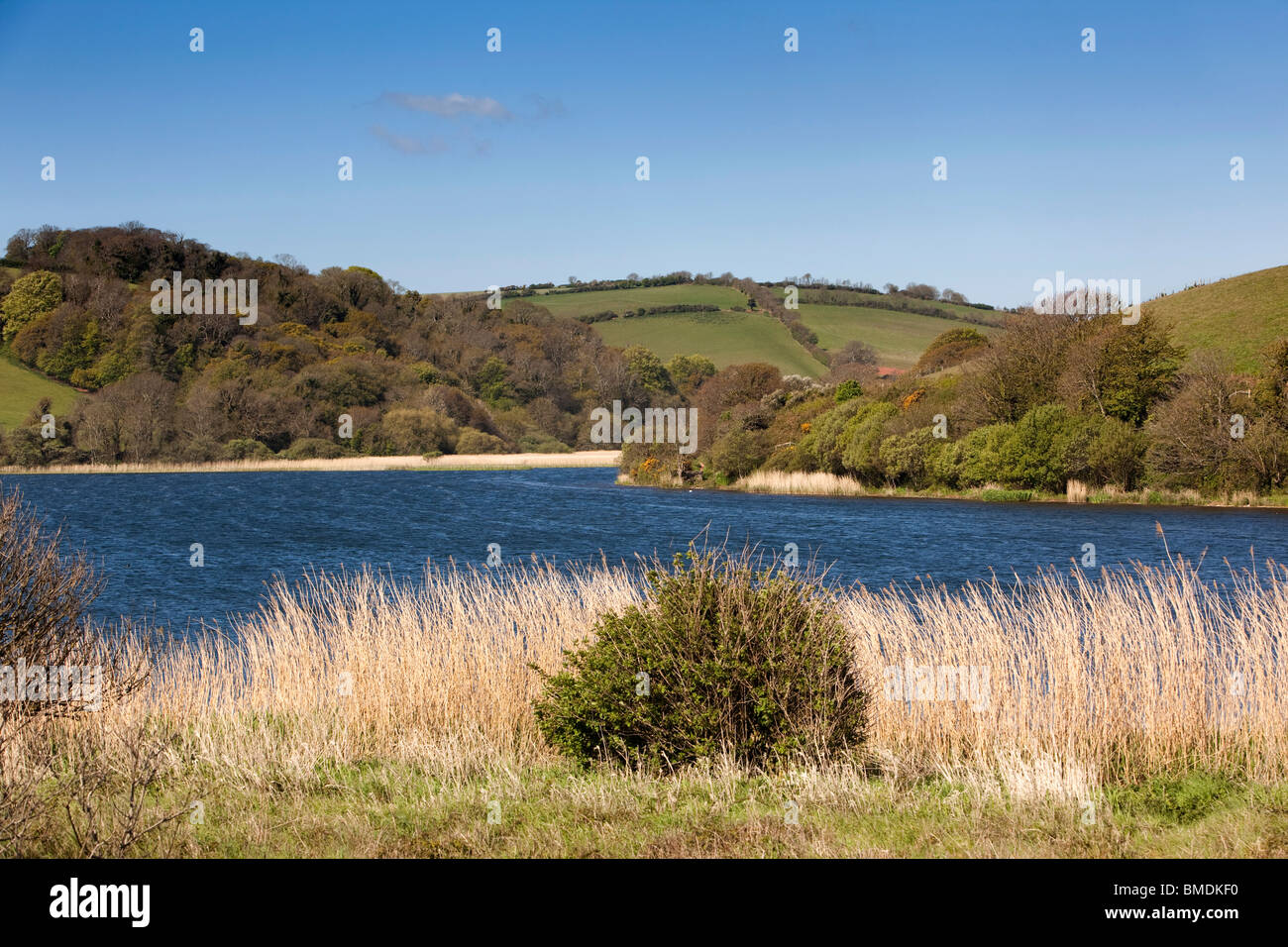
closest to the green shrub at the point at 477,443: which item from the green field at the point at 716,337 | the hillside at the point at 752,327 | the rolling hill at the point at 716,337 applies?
the green field at the point at 716,337

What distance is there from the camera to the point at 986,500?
5072cm

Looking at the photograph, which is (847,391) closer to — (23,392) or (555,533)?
(555,533)

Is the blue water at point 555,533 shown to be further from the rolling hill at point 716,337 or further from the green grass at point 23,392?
the rolling hill at point 716,337

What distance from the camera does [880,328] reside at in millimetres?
136000

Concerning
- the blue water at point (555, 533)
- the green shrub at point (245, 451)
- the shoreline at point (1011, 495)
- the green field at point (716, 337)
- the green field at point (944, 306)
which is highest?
the green field at point (944, 306)

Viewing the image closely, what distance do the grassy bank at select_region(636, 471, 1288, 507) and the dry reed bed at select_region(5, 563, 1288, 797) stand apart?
37.8 m

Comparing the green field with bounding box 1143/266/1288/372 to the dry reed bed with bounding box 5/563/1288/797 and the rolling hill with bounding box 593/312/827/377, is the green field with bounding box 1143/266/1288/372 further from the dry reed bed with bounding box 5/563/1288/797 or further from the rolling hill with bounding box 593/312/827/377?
the dry reed bed with bounding box 5/563/1288/797

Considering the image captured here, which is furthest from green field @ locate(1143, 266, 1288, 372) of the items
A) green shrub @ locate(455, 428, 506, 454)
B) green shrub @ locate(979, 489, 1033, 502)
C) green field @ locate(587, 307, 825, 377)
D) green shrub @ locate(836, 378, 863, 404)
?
green shrub @ locate(455, 428, 506, 454)

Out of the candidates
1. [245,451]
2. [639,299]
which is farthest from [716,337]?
[245,451]

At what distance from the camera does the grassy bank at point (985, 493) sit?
44.1 metres

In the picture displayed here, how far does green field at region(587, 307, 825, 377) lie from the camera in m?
129

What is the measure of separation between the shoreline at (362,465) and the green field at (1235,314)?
43830 millimetres

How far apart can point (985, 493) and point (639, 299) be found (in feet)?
390
